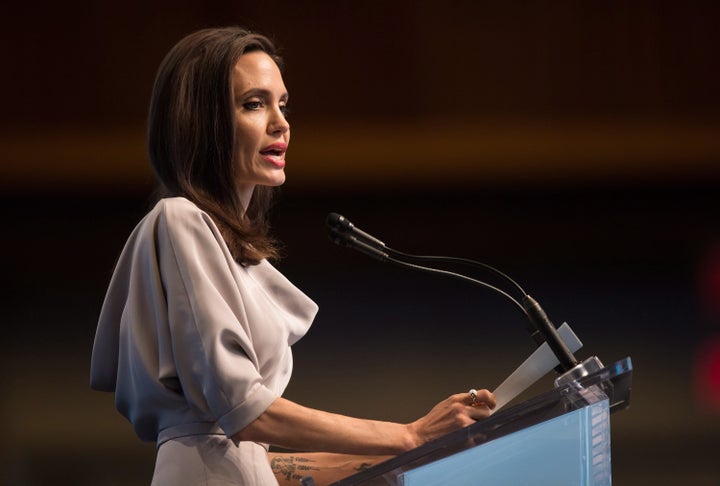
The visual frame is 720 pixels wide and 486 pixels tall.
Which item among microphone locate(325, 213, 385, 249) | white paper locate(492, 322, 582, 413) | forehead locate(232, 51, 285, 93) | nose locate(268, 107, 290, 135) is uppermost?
forehead locate(232, 51, 285, 93)

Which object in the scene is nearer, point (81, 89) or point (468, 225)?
point (81, 89)

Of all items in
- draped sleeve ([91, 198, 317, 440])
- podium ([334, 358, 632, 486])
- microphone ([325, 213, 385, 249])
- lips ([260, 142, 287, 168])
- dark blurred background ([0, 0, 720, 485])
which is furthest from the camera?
dark blurred background ([0, 0, 720, 485])

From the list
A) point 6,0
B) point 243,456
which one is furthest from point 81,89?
point 243,456

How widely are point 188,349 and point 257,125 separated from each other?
0.41 m

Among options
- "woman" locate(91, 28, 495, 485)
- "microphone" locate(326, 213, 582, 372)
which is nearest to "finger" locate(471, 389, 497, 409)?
"woman" locate(91, 28, 495, 485)

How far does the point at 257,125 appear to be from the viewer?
1583 millimetres

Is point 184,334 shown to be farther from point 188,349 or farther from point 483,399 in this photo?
point 483,399

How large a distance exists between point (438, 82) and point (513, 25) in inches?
11.0

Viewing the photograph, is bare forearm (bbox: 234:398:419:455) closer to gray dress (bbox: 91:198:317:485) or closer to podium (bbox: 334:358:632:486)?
gray dress (bbox: 91:198:317:485)

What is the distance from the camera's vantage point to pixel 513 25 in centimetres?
314

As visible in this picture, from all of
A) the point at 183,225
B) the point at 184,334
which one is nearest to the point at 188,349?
the point at 184,334

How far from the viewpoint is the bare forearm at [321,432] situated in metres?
1.33

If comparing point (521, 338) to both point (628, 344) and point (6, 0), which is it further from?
point (6, 0)

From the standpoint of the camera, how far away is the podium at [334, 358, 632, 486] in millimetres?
1130
